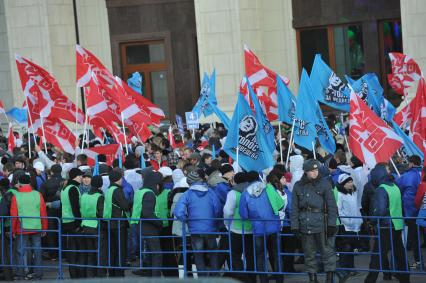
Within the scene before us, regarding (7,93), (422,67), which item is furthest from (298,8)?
(7,93)

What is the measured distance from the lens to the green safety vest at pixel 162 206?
666 inches

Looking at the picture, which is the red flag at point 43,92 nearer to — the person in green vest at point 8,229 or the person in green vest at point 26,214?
the person in green vest at point 8,229

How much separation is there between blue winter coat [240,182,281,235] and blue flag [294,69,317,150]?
9.35 ft

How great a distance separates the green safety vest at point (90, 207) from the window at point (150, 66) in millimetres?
20523

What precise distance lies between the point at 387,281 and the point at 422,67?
1540 cm

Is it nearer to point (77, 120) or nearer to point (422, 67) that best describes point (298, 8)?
point (422, 67)

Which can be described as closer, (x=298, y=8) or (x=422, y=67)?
(x=422, y=67)

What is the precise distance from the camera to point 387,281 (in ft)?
54.3

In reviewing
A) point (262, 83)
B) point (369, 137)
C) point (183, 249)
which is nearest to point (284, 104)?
point (262, 83)

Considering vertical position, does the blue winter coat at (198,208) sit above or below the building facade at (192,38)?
below

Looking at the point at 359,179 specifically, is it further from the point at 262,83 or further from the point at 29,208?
the point at 262,83

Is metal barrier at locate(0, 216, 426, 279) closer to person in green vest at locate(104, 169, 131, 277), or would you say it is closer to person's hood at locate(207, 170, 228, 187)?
person in green vest at locate(104, 169, 131, 277)

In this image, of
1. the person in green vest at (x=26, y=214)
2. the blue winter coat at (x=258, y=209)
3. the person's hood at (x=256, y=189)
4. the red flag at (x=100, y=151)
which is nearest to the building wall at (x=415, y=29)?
the red flag at (x=100, y=151)

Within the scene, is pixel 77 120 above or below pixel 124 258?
above
